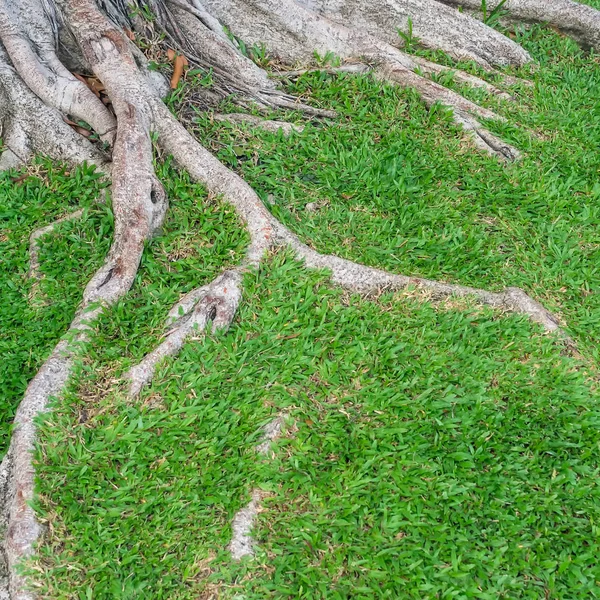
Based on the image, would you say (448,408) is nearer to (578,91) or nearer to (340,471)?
(340,471)

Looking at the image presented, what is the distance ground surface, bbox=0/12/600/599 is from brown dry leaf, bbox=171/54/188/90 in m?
0.43

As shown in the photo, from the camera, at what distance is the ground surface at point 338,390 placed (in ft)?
9.44

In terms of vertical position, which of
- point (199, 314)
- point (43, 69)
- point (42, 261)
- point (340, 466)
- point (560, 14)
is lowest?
point (340, 466)

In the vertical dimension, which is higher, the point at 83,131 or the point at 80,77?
the point at 80,77

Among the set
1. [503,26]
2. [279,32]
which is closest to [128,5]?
[279,32]

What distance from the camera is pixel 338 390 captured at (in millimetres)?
3441

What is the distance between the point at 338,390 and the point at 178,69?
9.62ft

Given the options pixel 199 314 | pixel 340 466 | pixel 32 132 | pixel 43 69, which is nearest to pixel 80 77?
pixel 43 69

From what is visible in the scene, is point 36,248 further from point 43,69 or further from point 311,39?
point 311,39

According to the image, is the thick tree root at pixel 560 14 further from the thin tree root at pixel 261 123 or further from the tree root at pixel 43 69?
the tree root at pixel 43 69

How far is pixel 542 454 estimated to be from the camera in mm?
3232

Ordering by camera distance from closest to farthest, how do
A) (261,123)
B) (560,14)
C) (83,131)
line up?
1. (83,131)
2. (261,123)
3. (560,14)

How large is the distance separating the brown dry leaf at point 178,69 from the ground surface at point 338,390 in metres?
0.43

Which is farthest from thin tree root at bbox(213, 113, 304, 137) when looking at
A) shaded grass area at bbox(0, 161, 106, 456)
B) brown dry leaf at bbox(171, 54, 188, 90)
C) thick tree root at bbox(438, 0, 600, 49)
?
thick tree root at bbox(438, 0, 600, 49)
